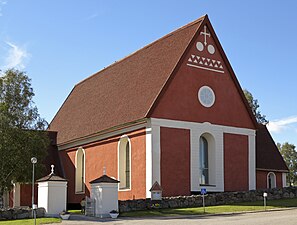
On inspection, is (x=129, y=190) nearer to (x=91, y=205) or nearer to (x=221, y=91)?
(x=91, y=205)

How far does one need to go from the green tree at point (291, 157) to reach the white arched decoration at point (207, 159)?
60284 mm

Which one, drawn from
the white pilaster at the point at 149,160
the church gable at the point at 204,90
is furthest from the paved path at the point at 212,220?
the church gable at the point at 204,90

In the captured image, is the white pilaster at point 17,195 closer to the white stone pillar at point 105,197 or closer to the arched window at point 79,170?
the arched window at point 79,170

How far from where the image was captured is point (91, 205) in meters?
28.7

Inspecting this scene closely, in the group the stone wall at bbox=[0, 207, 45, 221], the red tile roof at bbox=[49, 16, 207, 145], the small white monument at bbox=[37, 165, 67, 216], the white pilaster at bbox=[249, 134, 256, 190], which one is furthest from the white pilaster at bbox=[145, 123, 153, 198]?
the white pilaster at bbox=[249, 134, 256, 190]

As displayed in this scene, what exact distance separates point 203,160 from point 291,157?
6283 centimetres

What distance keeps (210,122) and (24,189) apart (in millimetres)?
17393

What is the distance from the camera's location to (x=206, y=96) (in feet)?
122

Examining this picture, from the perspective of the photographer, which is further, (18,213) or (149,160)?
(149,160)

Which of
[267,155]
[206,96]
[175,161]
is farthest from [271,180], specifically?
[175,161]

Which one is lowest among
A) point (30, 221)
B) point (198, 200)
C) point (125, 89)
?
point (30, 221)

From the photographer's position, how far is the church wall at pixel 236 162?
124 feet

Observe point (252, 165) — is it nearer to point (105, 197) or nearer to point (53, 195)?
point (105, 197)

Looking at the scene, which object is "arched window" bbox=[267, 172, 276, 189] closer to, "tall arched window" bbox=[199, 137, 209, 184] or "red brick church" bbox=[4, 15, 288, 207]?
"red brick church" bbox=[4, 15, 288, 207]
